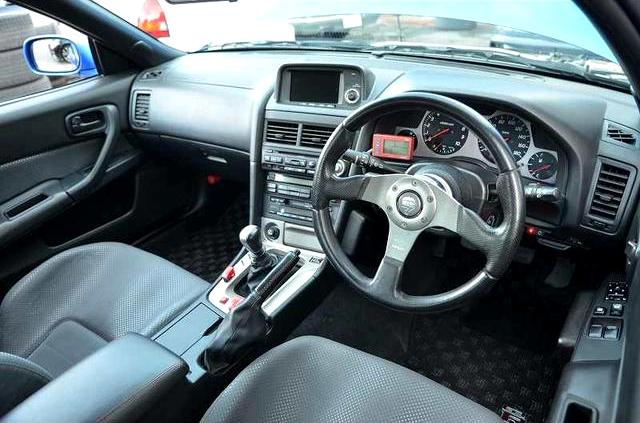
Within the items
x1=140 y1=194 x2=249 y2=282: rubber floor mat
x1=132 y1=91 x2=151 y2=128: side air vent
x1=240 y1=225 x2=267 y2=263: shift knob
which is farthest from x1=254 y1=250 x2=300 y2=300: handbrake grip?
x1=132 y1=91 x2=151 y2=128: side air vent

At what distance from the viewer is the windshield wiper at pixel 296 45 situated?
222 centimetres

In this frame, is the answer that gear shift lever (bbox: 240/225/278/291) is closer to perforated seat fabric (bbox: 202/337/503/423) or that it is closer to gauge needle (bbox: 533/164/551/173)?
perforated seat fabric (bbox: 202/337/503/423)

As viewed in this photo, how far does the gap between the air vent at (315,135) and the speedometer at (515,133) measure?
525mm

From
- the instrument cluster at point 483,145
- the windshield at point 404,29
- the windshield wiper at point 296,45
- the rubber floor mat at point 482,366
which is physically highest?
the windshield at point 404,29

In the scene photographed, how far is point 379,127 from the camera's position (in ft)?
5.54

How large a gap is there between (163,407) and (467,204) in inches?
35.4

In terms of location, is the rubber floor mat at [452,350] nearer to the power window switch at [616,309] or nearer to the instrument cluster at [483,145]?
the power window switch at [616,309]

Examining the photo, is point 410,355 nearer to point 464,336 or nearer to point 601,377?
point 464,336

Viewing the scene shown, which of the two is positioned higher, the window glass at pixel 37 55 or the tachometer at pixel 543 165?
the window glass at pixel 37 55

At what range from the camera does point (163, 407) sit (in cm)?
111

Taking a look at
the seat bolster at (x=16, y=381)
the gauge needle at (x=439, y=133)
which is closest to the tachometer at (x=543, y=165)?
the gauge needle at (x=439, y=133)

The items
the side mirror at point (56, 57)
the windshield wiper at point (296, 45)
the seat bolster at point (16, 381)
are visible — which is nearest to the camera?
the seat bolster at point (16, 381)

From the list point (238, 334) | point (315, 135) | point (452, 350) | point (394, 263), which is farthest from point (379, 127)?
point (452, 350)

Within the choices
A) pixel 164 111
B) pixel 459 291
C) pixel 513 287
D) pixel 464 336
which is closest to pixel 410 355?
pixel 464 336
